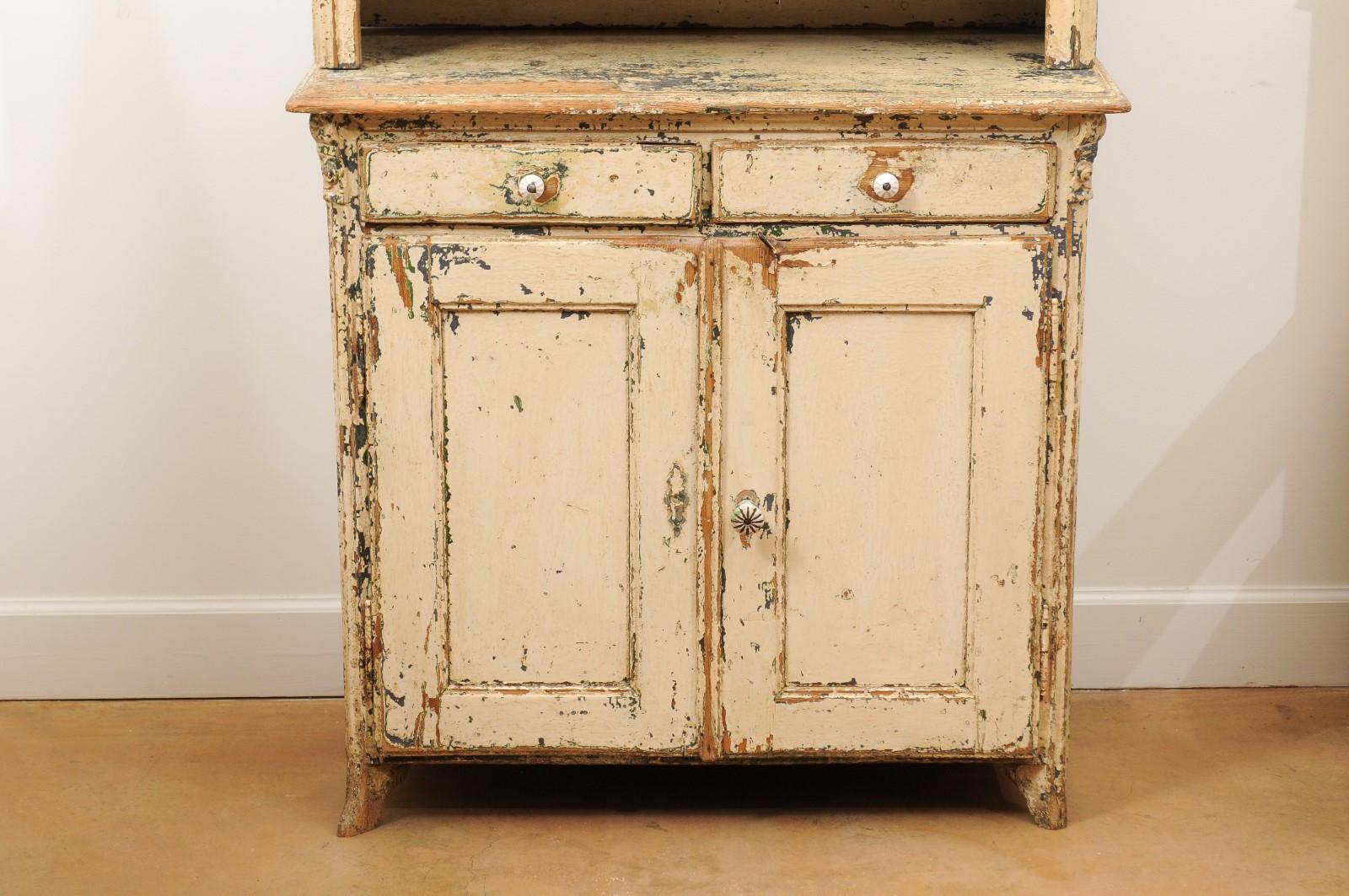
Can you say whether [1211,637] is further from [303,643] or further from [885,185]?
[303,643]

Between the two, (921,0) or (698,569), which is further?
(921,0)

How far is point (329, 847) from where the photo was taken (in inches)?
83.4

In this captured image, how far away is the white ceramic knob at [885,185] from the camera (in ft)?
6.34

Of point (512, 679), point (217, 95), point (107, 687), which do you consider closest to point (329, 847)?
point (512, 679)

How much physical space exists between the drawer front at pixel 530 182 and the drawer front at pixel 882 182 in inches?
2.7

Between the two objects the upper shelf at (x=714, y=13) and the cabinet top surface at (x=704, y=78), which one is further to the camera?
the upper shelf at (x=714, y=13)

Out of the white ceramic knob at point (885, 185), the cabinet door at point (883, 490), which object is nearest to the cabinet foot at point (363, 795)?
the cabinet door at point (883, 490)

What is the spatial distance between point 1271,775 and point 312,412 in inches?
68.6

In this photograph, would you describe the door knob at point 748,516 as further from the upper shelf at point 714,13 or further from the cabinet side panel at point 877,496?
the upper shelf at point 714,13

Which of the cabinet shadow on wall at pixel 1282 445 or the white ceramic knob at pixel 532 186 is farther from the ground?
the white ceramic knob at pixel 532 186

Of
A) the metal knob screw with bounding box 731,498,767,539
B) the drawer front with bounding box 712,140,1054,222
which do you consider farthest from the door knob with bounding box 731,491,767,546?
the drawer front with bounding box 712,140,1054,222

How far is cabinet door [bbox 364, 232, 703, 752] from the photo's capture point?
1975 mm

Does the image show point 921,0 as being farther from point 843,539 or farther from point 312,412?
point 312,412

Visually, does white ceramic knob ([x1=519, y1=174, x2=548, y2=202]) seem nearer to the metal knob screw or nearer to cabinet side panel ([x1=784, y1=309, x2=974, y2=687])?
cabinet side panel ([x1=784, y1=309, x2=974, y2=687])
